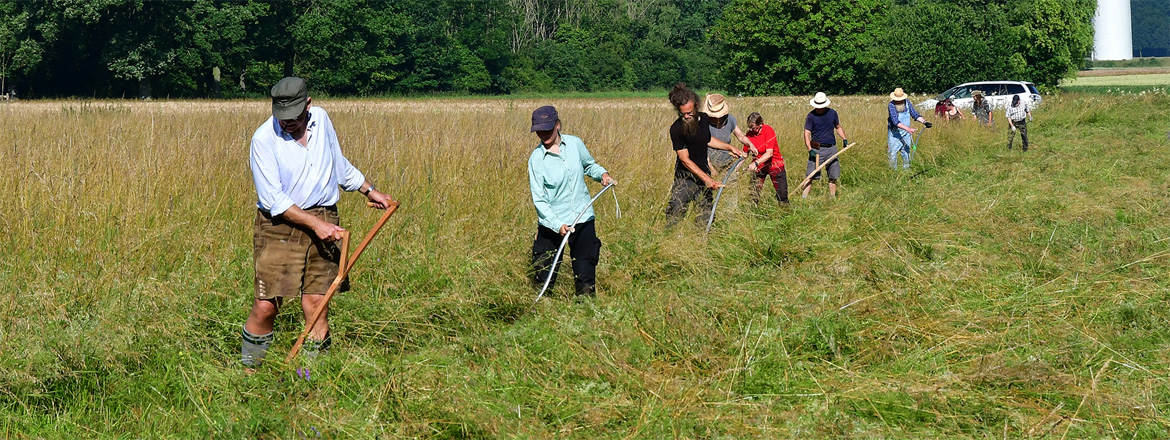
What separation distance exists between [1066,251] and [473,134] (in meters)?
6.79

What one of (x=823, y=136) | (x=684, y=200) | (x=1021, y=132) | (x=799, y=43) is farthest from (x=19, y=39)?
(x=684, y=200)

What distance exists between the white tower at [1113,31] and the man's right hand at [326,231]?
146018 mm

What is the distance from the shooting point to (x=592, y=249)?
604 cm

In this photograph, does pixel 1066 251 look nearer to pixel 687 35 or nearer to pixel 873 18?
pixel 873 18

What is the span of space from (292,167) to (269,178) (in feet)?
0.38

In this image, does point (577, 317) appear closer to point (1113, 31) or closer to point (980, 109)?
point (980, 109)

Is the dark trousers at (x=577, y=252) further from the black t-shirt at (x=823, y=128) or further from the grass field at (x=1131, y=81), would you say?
the grass field at (x=1131, y=81)

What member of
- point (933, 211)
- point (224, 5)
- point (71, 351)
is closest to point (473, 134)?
point (933, 211)

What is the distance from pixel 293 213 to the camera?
14.5 feet

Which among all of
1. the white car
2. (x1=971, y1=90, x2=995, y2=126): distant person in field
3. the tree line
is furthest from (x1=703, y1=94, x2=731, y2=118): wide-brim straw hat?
the tree line

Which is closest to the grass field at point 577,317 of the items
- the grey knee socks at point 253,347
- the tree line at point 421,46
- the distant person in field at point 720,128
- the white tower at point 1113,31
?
the grey knee socks at point 253,347

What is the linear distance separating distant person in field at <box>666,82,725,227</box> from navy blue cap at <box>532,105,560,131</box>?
1.97 m

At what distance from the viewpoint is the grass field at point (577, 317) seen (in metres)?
4.00

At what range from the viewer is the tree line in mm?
48344
